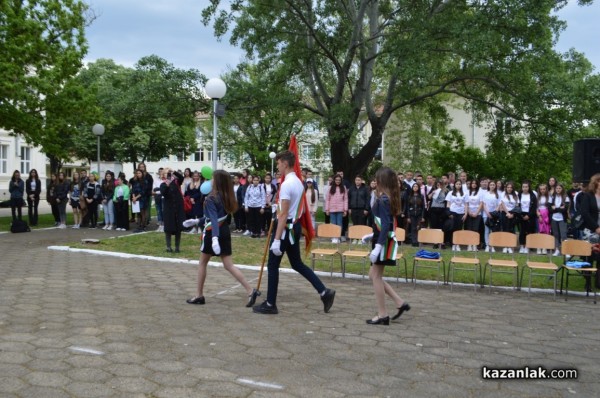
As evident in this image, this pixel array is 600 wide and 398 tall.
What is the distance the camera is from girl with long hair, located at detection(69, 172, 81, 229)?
18750 millimetres

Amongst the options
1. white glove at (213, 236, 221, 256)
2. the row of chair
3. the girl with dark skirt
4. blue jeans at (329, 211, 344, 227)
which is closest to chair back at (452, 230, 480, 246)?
the row of chair

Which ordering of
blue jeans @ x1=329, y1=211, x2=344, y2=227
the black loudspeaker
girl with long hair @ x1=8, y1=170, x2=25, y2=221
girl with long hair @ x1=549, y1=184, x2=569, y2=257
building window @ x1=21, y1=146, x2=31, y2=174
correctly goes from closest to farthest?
1. the black loudspeaker
2. girl with long hair @ x1=549, y1=184, x2=569, y2=257
3. blue jeans @ x1=329, y1=211, x2=344, y2=227
4. girl with long hair @ x1=8, y1=170, x2=25, y2=221
5. building window @ x1=21, y1=146, x2=31, y2=174

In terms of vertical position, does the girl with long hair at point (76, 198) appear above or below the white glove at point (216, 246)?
above

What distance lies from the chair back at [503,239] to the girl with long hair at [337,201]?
6.03 m

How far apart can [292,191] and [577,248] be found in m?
5.26

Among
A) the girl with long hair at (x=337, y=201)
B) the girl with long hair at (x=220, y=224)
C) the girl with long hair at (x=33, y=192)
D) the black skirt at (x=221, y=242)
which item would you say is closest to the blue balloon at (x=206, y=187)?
the girl with long hair at (x=220, y=224)

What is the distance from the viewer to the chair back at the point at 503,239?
10.3 meters

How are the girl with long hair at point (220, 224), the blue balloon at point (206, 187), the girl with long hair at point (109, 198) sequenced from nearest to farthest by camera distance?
the girl with long hair at point (220, 224), the blue balloon at point (206, 187), the girl with long hair at point (109, 198)

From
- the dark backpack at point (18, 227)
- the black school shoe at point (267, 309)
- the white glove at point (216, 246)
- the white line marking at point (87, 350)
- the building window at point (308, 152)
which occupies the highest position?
the building window at point (308, 152)

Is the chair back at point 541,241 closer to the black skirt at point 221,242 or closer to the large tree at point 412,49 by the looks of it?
the black skirt at point 221,242

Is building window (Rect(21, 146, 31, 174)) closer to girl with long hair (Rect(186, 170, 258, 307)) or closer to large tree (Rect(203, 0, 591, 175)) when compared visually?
large tree (Rect(203, 0, 591, 175))

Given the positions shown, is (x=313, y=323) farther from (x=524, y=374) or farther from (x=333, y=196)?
(x=333, y=196)

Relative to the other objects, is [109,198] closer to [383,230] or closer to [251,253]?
[251,253]

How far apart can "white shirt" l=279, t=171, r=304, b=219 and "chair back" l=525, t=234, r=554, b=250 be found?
5259 millimetres
